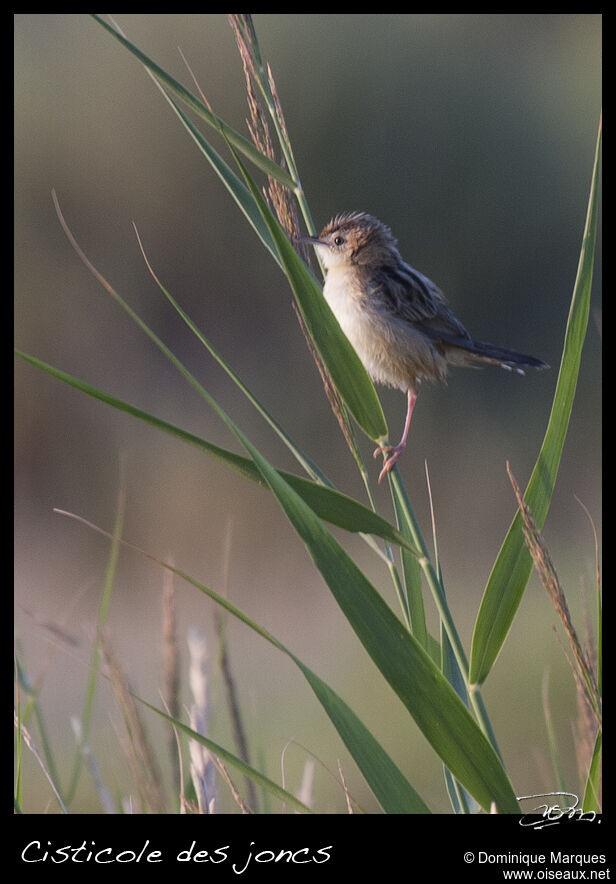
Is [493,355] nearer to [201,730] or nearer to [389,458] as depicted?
[389,458]

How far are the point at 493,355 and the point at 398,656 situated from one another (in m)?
1.44

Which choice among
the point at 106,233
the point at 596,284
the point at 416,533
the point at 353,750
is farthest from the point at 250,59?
the point at 106,233

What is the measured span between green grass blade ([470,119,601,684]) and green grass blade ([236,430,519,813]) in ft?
0.48

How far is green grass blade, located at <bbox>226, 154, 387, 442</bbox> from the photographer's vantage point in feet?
5.34

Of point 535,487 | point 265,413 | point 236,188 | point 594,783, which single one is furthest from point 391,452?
point 594,783

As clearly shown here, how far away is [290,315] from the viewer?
9.78 metres

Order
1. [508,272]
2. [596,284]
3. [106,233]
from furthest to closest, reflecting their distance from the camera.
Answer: [106,233]
[508,272]
[596,284]

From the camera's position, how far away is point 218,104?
28.9 ft

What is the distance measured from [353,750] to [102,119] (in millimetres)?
9677

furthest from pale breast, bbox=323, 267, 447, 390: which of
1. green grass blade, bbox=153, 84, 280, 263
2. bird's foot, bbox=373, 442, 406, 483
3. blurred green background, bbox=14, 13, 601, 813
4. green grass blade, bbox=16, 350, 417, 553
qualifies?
blurred green background, bbox=14, 13, 601, 813

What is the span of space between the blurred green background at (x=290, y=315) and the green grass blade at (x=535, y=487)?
599 centimetres

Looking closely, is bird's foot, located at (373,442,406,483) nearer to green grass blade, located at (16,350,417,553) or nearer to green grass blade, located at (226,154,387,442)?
green grass blade, located at (226,154,387,442)

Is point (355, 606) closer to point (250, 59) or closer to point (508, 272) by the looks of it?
point (250, 59)

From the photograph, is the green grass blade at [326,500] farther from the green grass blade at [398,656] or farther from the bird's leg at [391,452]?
the bird's leg at [391,452]
